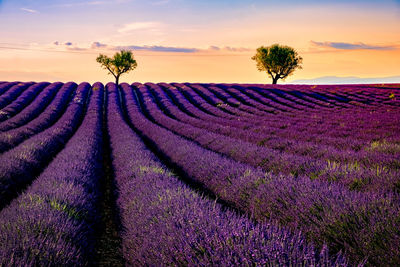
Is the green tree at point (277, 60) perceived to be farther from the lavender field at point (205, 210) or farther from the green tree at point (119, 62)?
the lavender field at point (205, 210)

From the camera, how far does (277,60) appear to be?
42.7 metres

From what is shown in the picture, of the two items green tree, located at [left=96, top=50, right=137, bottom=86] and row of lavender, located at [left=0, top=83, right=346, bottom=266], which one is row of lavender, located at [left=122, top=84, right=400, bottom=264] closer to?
row of lavender, located at [left=0, top=83, right=346, bottom=266]

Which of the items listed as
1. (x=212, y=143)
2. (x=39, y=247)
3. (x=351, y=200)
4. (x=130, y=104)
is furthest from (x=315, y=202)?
(x=130, y=104)

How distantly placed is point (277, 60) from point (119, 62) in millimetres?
22744

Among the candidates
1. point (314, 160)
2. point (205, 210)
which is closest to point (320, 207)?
point (205, 210)

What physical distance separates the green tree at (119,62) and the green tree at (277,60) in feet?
62.7

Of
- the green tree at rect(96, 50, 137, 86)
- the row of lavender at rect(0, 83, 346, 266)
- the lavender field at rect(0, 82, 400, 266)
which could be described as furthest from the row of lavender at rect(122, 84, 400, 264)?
the green tree at rect(96, 50, 137, 86)

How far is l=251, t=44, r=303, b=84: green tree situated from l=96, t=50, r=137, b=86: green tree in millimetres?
19123

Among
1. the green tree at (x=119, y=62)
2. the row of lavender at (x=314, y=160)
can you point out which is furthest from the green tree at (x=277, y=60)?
the row of lavender at (x=314, y=160)

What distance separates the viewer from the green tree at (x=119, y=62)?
3819cm

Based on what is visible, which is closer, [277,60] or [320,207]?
[320,207]

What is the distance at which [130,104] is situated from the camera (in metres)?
20.9

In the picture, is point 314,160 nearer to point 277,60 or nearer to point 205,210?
point 205,210

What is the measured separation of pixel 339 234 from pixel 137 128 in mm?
11280
